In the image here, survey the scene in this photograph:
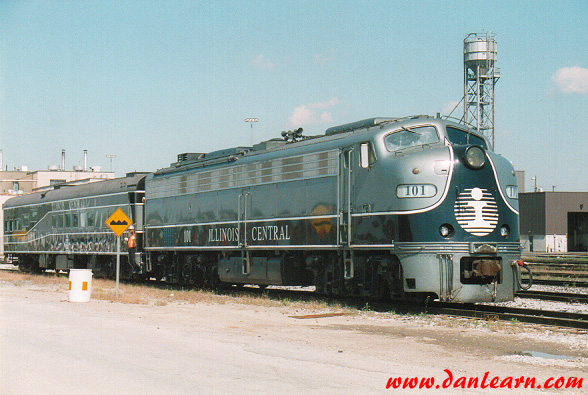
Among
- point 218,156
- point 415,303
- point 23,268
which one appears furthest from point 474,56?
point 415,303

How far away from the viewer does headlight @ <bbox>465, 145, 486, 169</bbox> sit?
15258 mm

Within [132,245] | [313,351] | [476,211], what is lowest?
[313,351]

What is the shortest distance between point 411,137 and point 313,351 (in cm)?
701

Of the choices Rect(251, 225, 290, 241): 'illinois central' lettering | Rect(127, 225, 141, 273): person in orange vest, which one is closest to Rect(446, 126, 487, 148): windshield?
Rect(251, 225, 290, 241): 'illinois central' lettering

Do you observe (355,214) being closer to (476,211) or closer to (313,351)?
(476,211)

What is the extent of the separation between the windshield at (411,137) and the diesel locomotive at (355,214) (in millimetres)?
23

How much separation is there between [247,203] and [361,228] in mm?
4984

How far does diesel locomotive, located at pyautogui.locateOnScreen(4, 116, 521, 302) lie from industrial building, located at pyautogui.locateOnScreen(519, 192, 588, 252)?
52.0 metres

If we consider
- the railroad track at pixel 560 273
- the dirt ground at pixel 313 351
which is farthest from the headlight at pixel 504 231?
the railroad track at pixel 560 273

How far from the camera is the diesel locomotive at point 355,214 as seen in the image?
592 inches

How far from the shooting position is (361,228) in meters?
16.2

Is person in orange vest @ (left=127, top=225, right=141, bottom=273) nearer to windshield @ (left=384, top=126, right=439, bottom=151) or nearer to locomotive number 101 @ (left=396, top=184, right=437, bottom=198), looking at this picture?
windshield @ (left=384, top=126, right=439, bottom=151)

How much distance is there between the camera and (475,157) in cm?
1535

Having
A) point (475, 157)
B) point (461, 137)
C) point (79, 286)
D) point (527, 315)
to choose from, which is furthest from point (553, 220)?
point (79, 286)
